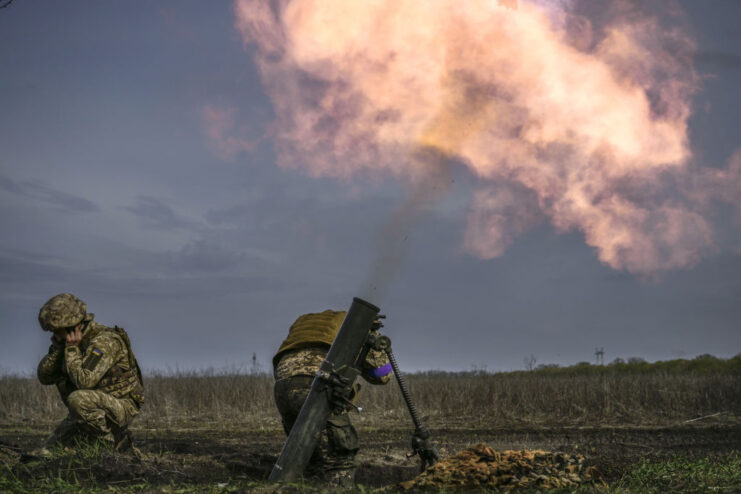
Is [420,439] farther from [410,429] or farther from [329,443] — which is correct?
[410,429]

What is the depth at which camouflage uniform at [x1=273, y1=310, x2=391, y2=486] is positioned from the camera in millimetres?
6383

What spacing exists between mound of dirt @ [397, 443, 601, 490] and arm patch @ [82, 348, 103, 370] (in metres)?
4.09

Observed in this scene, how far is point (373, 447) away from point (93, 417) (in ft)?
17.3

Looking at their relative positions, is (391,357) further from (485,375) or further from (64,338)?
(485,375)

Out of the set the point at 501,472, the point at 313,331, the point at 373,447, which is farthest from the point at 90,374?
the point at 373,447

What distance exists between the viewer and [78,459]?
697 cm

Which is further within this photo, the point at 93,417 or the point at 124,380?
the point at 124,380

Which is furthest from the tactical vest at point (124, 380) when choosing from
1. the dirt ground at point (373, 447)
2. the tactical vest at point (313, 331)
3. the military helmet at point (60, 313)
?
the tactical vest at point (313, 331)

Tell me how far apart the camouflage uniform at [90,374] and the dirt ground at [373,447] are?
0.69 m

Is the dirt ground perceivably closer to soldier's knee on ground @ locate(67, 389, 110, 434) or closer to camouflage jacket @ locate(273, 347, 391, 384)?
soldier's knee on ground @ locate(67, 389, 110, 434)

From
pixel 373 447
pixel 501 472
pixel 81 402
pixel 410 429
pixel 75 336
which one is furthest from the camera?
pixel 410 429

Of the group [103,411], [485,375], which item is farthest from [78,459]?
[485,375]

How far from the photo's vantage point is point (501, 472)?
19.4 feet

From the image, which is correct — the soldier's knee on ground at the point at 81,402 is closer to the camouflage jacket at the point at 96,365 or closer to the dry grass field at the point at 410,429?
the camouflage jacket at the point at 96,365
